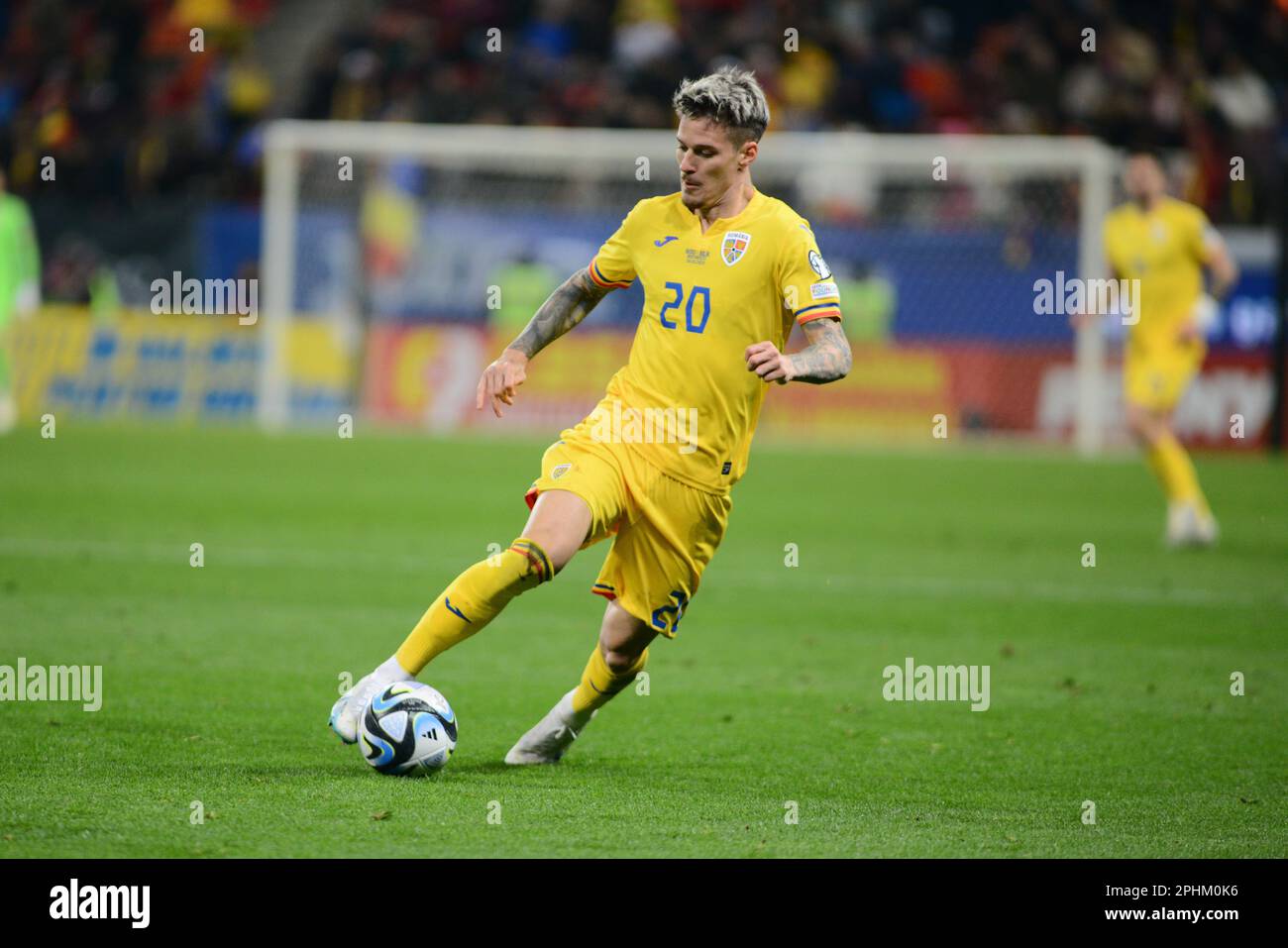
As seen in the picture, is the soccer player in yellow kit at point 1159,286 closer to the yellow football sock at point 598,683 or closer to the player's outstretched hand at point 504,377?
the yellow football sock at point 598,683

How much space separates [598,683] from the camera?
6.14m

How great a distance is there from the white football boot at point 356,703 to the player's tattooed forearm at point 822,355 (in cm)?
158

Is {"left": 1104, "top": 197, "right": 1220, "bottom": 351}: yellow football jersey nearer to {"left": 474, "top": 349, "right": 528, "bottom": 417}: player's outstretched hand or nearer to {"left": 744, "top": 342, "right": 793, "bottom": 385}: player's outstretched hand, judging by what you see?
{"left": 474, "top": 349, "right": 528, "bottom": 417}: player's outstretched hand

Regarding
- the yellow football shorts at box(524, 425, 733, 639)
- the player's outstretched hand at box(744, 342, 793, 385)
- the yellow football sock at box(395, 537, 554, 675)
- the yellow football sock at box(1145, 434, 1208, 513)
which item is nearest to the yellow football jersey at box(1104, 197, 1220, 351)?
the yellow football sock at box(1145, 434, 1208, 513)

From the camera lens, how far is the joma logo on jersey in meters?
5.97

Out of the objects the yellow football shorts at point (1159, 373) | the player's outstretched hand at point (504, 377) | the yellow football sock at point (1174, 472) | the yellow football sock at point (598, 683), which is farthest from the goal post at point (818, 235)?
the player's outstretched hand at point (504, 377)

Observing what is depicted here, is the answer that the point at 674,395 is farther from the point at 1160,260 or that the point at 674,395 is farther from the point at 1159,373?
the point at 1160,260

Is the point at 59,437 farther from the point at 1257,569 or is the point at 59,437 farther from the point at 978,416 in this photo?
the point at 1257,569

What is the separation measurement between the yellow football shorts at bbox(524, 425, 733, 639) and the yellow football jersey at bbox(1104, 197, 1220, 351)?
899 centimetres

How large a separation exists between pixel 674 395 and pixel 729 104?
0.96 meters

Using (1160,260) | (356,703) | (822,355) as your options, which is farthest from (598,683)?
(1160,260)

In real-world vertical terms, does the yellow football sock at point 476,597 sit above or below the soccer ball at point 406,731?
above

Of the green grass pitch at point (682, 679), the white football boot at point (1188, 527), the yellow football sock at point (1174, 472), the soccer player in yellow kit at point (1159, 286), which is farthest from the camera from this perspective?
the soccer player in yellow kit at point (1159, 286)

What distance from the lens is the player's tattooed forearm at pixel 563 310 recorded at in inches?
244
